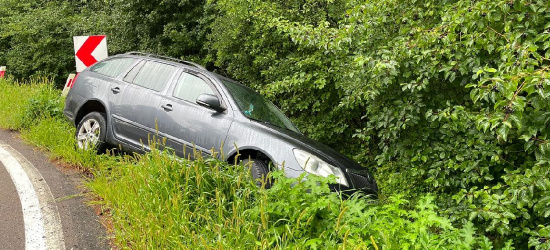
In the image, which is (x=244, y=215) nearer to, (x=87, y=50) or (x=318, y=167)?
(x=318, y=167)

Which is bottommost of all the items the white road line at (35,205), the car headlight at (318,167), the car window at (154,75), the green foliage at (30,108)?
the white road line at (35,205)

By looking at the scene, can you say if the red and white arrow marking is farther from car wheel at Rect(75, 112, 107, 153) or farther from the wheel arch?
car wheel at Rect(75, 112, 107, 153)

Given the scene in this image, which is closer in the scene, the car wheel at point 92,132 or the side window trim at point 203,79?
the side window trim at point 203,79

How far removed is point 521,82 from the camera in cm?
385

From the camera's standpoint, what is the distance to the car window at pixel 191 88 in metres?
5.96

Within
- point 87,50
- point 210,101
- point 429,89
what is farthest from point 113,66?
point 429,89

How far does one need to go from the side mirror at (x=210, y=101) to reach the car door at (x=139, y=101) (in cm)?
88

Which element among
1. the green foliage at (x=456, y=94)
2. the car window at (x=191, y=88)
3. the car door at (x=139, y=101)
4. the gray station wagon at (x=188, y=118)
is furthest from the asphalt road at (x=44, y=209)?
the green foliage at (x=456, y=94)

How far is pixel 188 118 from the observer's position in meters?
5.67

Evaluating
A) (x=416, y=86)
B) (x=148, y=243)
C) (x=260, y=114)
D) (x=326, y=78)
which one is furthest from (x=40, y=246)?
(x=326, y=78)

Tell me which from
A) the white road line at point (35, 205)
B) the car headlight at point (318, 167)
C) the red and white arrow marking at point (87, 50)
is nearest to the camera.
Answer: the white road line at point (35, 205)

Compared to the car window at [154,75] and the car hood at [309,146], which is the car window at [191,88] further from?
the car hood at [309,146]

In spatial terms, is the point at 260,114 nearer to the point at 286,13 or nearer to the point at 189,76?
the point at 189,76

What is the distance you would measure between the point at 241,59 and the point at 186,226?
6917 mm
